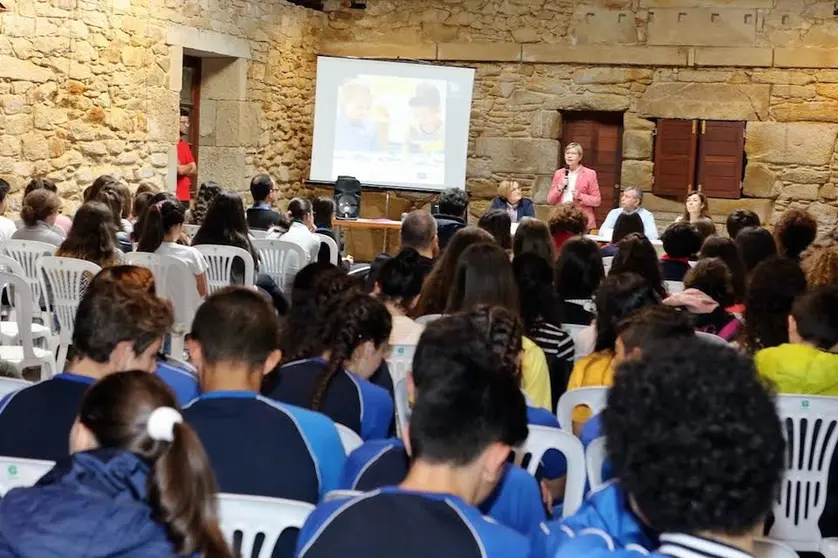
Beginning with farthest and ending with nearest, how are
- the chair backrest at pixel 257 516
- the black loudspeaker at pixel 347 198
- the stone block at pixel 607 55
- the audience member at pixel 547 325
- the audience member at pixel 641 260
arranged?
1. the stone block at pixel 607 55
2. the black loudspeaker at pixel 347 198
3. the audience member at pixel 641 260
4. the audience member at pixel 547 325
5. the chair backrest at pixel 257 516

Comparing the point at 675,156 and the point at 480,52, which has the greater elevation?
the point at 480,52

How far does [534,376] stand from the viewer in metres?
3.51

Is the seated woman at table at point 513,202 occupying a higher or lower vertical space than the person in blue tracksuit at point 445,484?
higher

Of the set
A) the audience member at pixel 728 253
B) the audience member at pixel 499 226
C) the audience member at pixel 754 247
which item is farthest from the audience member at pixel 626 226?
the audience member at pixel 728 253

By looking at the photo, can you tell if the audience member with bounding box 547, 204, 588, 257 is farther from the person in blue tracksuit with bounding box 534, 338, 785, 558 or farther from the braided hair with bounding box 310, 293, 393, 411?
the person in blue tracksuit with bounding box 534, 338, 785, 558

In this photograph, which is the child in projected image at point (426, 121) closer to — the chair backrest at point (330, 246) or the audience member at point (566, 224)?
the chair backrest at point (330, 246)

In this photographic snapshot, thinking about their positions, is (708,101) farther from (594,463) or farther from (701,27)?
(594,463)

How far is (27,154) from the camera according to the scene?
8312 millimetres

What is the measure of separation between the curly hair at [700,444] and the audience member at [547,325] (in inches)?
103

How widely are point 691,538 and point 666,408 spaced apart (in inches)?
6.6

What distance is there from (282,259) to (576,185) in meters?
4.43

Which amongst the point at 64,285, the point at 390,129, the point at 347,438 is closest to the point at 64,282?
the point at 64,285

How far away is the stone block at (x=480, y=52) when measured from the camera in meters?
12.0

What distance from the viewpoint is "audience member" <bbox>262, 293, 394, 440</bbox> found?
3.03 m
